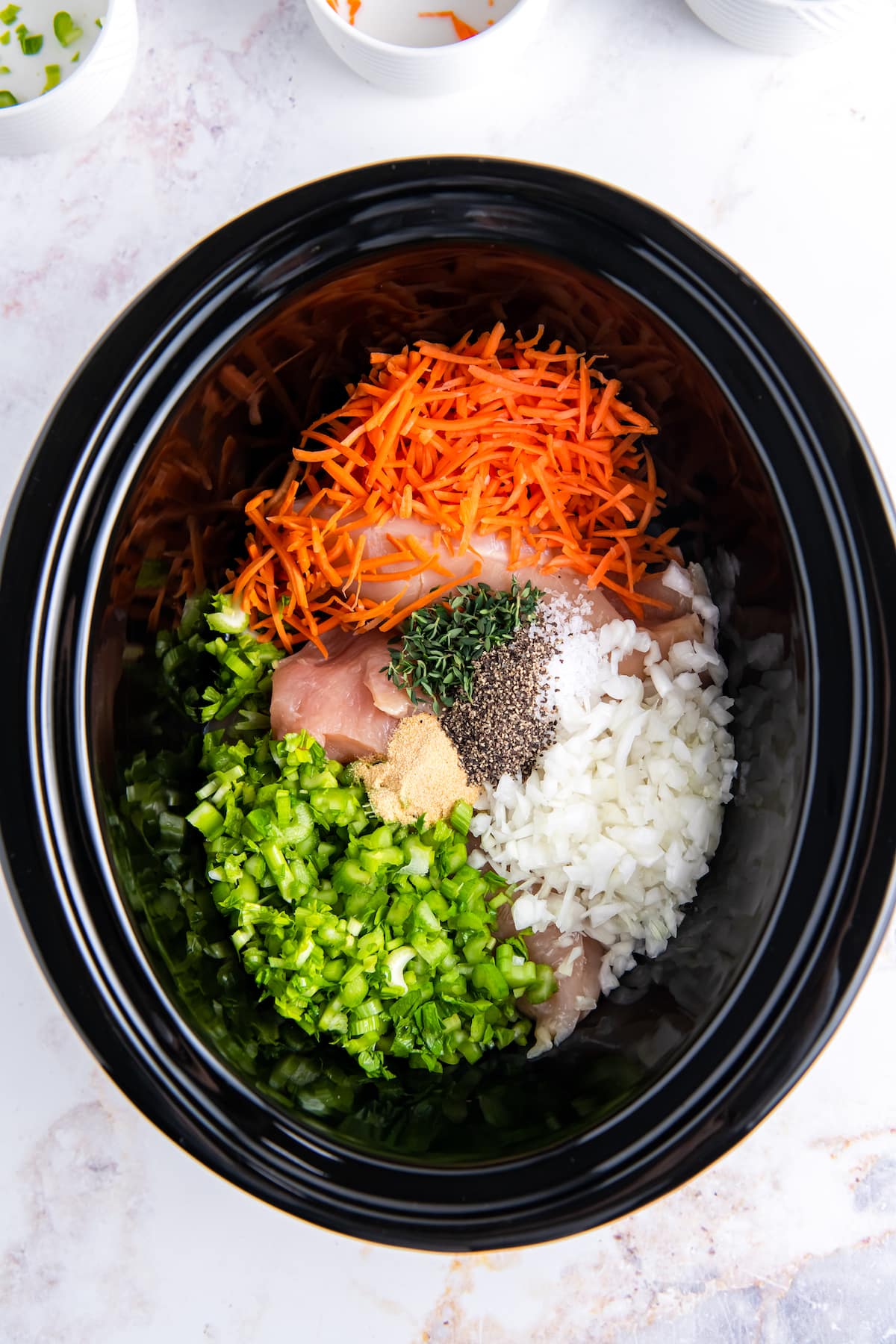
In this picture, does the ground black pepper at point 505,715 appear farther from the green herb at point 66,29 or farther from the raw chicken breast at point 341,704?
the green herb at point 66,29

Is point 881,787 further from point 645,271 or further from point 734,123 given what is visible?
point 734,123

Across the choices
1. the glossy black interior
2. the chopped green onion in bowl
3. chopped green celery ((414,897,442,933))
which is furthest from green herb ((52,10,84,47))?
chopped green celery ((414,897,442,933))

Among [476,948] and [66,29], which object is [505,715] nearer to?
[476,948]

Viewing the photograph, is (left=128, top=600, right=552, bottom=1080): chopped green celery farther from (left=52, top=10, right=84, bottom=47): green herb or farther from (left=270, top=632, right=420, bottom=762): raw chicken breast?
(left=52, top=10, right=84, bottom=47): green herb

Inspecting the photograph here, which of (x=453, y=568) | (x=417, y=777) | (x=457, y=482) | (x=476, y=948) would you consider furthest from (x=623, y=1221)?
(x=457, y=482)

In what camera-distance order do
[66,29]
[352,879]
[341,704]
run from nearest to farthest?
1. [352,879]
2. [341,704]
3. [66,29]

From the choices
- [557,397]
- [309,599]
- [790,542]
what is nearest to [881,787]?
[790,542]
